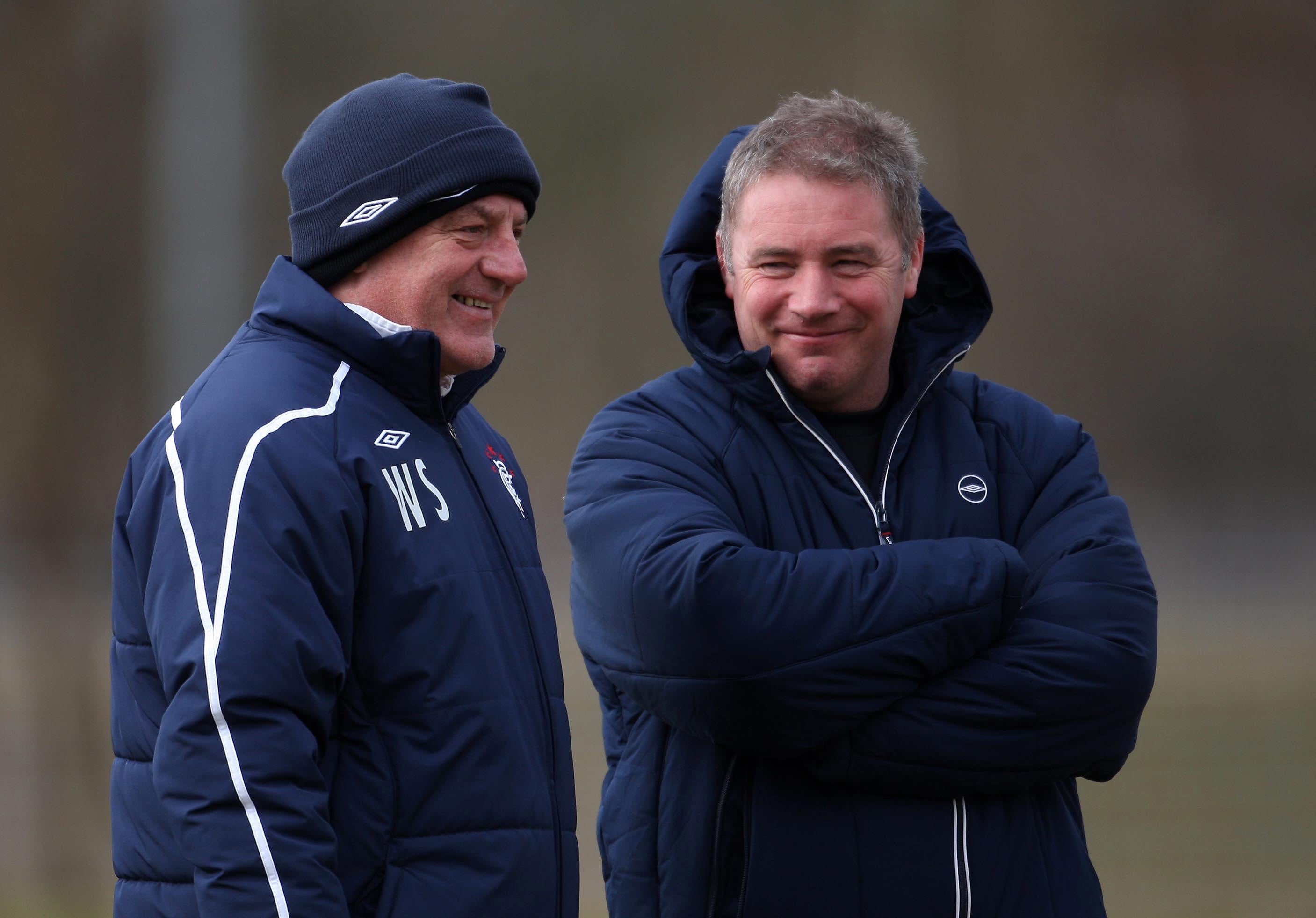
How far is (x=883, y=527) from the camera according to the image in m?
1.84

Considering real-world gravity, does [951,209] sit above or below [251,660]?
above

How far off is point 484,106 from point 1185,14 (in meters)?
9.54

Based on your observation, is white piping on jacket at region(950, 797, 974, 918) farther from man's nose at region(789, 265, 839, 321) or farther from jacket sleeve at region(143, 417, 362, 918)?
jacket sleeve at region(143, 417, 362, 918)

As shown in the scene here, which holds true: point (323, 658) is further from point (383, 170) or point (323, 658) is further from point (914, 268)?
point (914, 268)

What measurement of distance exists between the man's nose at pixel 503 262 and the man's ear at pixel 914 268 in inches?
22.3

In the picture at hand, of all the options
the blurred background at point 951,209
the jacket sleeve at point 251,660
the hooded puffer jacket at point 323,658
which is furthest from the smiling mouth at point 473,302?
the blurred background at point 951,209

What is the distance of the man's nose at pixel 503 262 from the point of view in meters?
1.67

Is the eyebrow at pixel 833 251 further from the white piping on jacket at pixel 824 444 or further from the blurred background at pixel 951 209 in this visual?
the blurred background at pixel 951 209

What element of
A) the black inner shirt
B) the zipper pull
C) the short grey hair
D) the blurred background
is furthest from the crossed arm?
the blurred background

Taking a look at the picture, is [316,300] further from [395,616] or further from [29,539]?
[29,539]

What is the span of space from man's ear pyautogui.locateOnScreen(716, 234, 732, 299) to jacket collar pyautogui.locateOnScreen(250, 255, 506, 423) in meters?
0.52

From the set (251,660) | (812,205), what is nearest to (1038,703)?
(812,205)

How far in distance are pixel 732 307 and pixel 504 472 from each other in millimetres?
429

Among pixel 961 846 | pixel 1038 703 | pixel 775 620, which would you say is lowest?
pixel 961 846
